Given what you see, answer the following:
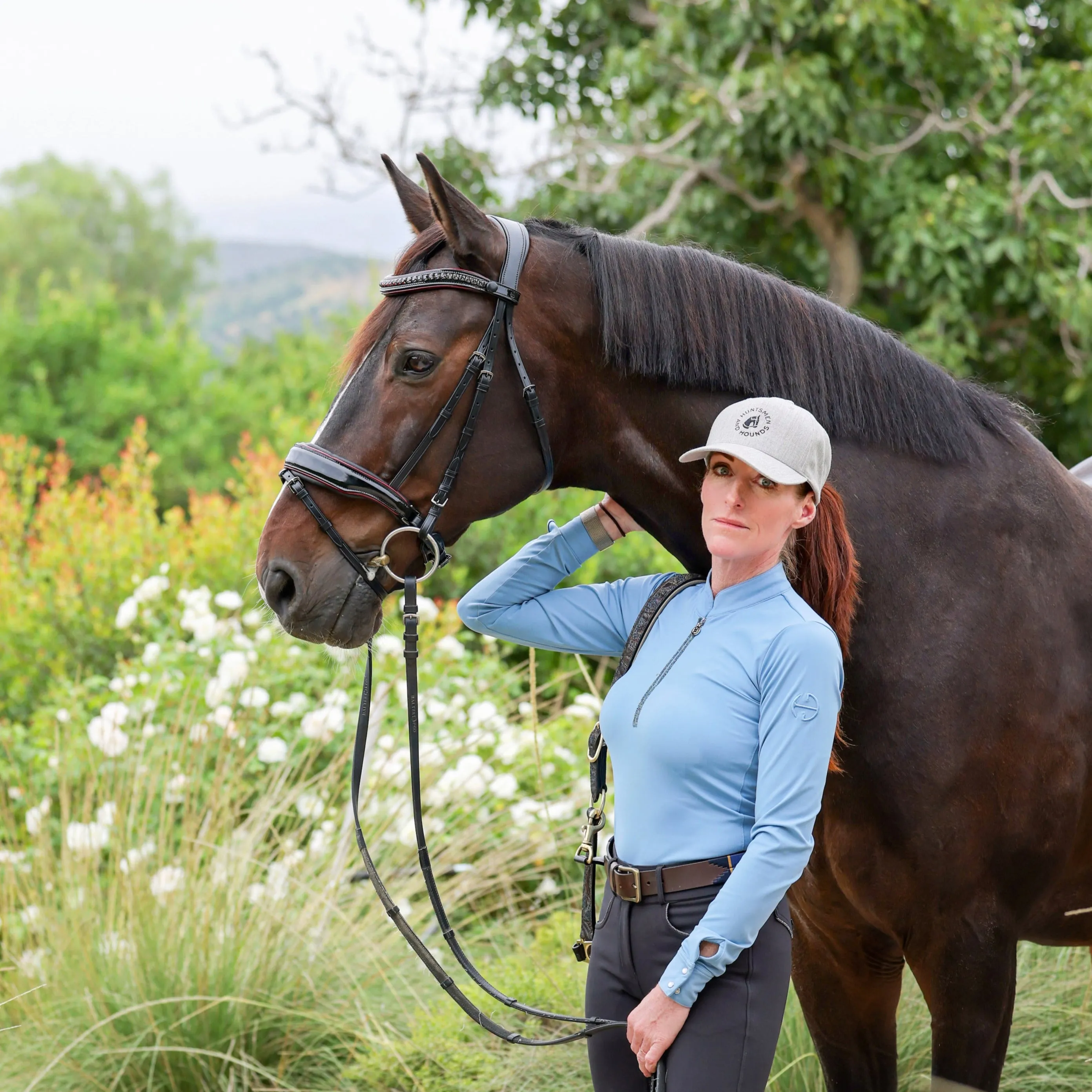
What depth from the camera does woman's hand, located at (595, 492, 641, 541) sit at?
2.02m

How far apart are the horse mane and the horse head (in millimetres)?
81

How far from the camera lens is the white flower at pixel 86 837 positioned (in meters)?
3.43

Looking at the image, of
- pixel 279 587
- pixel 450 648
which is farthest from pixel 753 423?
pixel 450 648

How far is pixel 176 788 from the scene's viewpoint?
11.9 feet

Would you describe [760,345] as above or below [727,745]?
above

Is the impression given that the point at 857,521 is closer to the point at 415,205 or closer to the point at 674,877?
the point at 674,877

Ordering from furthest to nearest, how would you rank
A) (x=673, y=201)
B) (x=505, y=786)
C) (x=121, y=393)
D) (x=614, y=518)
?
(x=121, y=393) → (x=673, y=201) → (x=505, y=786) → (x=614, y=518)

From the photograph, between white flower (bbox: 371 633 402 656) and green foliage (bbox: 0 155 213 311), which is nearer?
white flower (bbox: 371 633 402 656)

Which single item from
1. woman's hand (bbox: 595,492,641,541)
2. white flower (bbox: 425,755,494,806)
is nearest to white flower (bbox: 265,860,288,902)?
white flower (bbox: 425,755,494,806)

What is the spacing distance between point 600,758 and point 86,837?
225cm

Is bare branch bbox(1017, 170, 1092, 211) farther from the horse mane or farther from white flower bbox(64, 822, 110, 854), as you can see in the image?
white flower bbox(64, 822, 110, 854)

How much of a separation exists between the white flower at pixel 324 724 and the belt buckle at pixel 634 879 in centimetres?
234

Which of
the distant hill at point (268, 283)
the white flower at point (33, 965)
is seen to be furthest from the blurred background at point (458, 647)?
the distant hill at point (268, 283)

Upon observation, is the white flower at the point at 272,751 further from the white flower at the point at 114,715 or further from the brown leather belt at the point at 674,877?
the brown leather belt at the point at 674,877
